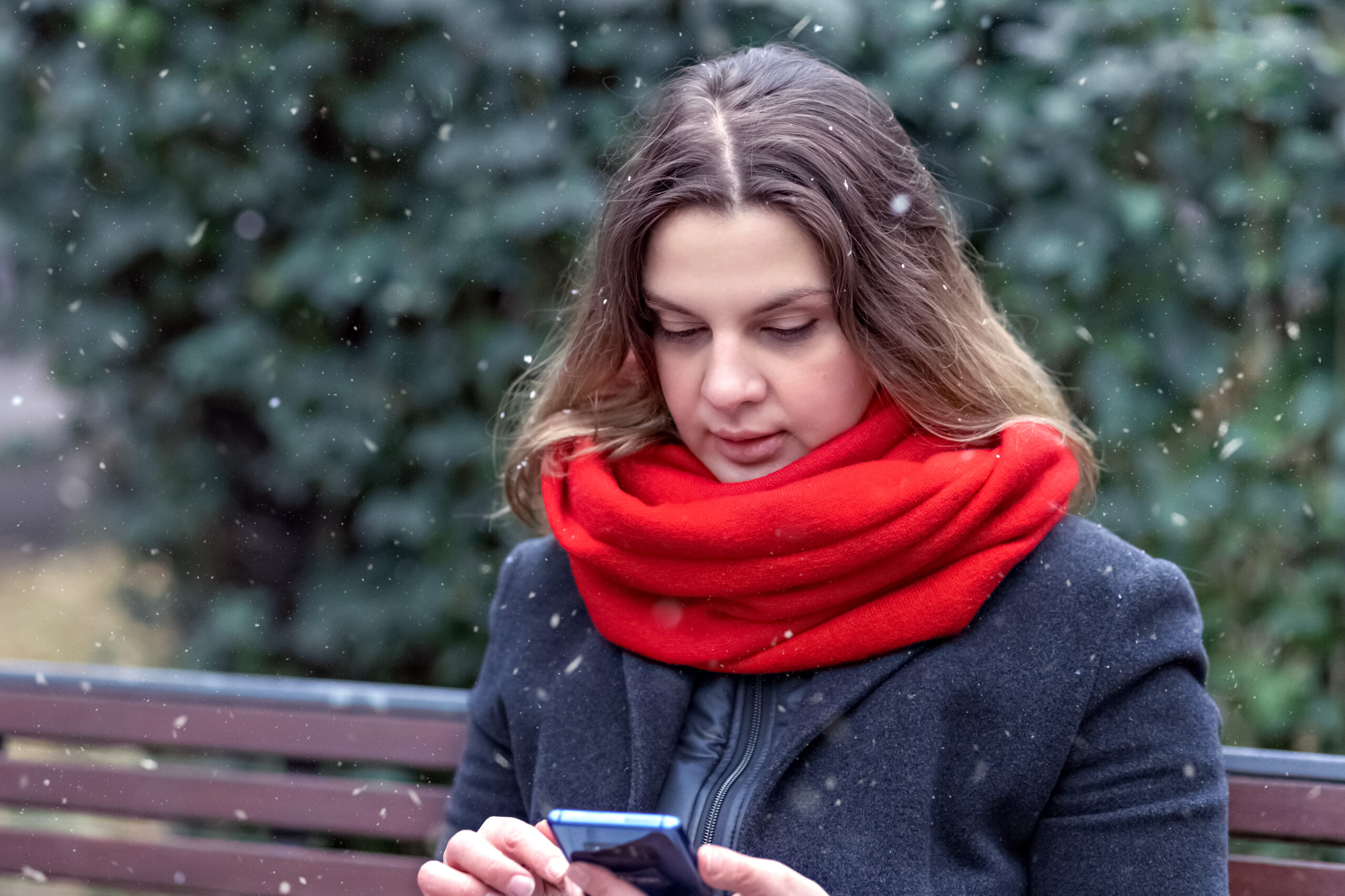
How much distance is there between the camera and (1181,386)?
7.97 feet

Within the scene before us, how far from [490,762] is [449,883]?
1.32ft

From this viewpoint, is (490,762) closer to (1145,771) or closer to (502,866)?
(502,866)

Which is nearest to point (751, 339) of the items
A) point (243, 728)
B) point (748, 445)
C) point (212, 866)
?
point (748, 445)

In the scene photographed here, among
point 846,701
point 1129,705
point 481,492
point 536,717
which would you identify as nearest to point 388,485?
point 481,492

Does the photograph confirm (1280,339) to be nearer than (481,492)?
Yes

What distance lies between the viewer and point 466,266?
2.64m

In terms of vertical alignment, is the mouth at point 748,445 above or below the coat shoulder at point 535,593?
above

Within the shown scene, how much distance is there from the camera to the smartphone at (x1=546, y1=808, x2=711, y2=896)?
1.25 meters

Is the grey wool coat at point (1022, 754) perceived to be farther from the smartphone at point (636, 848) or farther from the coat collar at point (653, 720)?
the smartphone at point (636, 848)

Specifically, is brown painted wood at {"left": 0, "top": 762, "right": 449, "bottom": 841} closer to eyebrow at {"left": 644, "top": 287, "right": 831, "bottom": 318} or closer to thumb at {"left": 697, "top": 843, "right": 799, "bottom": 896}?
thumb at {"left": 697, "top": 843, "right": 799, "bottom": 896}

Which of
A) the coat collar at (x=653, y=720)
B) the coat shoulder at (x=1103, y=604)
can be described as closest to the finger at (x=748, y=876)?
the coat collar at (x=653, y=720)

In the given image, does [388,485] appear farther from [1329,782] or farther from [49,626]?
[49,626]

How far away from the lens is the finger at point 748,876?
4.16 feet

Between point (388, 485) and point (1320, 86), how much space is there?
6.68ft
